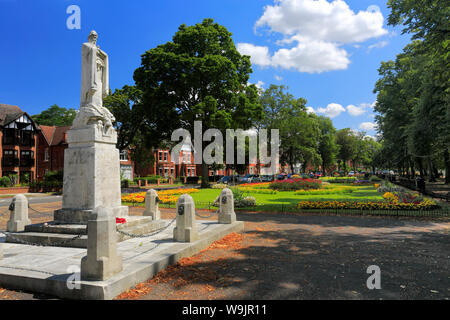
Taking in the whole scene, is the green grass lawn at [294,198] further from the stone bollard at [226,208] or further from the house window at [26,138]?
the house window at [26,138]

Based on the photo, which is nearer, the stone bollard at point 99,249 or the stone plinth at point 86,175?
the stone bollard at point 99,249

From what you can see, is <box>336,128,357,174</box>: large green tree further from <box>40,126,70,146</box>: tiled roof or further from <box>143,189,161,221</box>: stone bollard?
<box>143,189,161,221</box>: stone bollard

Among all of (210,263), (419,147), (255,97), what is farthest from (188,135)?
(210,263)

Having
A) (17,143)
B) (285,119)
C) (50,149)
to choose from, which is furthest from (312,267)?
(50,149)

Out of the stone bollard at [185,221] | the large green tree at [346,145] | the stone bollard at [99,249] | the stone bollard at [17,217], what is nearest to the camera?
the stone bollard at [99,249]

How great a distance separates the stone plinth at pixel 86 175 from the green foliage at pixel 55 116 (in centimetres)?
7040

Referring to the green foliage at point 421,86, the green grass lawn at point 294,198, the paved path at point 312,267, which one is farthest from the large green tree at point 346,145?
the paved path at point 312,267

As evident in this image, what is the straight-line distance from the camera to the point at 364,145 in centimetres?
9888

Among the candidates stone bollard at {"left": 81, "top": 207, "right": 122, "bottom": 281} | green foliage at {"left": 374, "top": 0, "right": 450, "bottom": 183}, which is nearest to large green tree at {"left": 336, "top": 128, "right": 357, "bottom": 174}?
green foliage at {"left": 374, "top": 0, "right": 450, "bottom": 183}

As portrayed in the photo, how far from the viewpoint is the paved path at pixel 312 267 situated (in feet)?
16.3

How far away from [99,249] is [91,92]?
5492 mm

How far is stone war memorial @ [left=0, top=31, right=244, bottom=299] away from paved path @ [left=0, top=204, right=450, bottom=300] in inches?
13.0

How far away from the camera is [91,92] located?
336 inches
